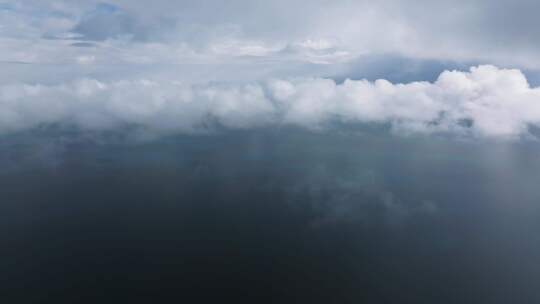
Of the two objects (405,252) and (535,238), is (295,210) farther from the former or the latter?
(535,238)

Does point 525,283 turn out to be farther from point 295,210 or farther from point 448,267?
point 295,210

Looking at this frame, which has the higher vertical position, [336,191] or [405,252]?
[336,191]

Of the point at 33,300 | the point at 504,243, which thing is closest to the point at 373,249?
the point at 504,243

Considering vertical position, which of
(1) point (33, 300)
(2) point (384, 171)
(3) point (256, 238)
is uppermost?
(2) point (384, 171)

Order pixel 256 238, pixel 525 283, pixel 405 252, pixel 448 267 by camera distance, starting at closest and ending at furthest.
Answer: pixel 525 283 < pixel 448 267 < pixel 405 252 < pixel 256 238

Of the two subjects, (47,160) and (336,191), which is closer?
(336,191)

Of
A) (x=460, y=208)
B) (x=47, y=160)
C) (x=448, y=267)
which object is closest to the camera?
(x=448, y=267)

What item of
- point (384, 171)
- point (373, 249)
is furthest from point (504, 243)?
point (384, 171)
